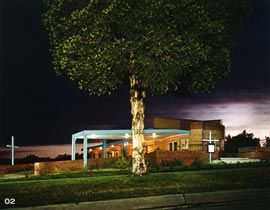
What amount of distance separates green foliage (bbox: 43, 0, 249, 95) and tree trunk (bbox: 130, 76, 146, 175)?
15.8 inches

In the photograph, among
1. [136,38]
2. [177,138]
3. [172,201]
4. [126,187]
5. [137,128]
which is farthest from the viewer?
[177,138]

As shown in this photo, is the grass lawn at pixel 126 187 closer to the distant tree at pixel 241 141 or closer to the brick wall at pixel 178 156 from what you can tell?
the brick wall at pixel 178 156

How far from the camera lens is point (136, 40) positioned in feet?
54.9

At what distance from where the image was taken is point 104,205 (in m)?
12.2

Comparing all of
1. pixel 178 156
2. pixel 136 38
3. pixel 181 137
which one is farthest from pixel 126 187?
pixel 181 137

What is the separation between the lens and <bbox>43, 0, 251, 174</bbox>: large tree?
16.4 metres

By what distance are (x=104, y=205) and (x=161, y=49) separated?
587 cm

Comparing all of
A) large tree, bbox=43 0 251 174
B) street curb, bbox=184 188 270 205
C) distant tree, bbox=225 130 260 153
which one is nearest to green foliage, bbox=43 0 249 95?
large tree, bbox=43 0 251 174

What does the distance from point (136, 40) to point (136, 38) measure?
0.13 m

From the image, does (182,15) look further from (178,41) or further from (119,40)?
(119,40)

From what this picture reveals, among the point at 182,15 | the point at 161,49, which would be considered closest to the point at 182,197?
the point at 161,49

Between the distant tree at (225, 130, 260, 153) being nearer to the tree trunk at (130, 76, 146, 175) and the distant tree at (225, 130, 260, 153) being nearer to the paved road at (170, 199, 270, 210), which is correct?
the tree trunk at (130, 76, 146, 175)

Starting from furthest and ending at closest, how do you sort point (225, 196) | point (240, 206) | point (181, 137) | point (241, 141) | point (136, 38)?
point (241, 141) < point (181, 137) < point (136, 38) < point (225, 196) < point (240, 206)

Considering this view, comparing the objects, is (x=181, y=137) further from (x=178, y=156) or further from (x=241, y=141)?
(x=241, y=141)
